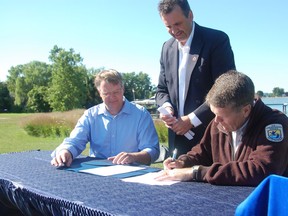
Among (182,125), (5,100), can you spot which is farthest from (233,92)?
(5,100)

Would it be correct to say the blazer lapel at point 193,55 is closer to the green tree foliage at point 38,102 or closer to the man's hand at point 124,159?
the man's hand at point 124,159

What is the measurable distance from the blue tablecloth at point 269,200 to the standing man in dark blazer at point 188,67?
5.18ft

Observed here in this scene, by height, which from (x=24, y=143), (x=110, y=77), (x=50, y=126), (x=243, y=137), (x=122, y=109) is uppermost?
(x=110, y=77)

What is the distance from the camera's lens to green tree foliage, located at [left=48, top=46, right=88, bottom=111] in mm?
38406

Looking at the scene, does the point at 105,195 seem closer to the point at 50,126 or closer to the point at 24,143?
the point at 24,143

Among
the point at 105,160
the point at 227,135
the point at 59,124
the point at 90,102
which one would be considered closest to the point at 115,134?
the point at 105,160

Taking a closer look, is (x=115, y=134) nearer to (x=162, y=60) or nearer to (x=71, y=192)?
(x=162, y=60)

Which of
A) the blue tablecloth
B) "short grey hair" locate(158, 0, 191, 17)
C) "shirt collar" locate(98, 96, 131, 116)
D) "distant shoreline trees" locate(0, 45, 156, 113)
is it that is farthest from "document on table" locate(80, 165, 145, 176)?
"distant shoreline trees" locate(0, 45, 156, 113)

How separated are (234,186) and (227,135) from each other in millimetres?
363

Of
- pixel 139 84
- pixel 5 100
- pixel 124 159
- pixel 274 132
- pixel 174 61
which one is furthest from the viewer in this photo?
pixel 139 84

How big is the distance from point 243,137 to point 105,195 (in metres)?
0.81

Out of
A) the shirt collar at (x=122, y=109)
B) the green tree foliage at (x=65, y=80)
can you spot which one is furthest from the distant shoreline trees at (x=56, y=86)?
the shirt collar at (x=122, y=109)

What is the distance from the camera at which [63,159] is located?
2.82m

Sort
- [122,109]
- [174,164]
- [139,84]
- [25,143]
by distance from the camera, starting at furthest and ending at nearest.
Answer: [139,84] < [25,143] < [122,109] < [174,164]
